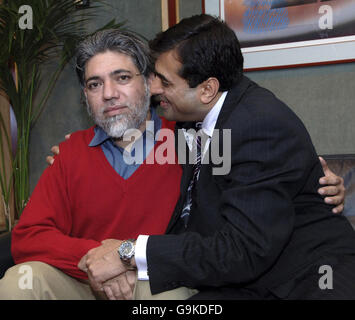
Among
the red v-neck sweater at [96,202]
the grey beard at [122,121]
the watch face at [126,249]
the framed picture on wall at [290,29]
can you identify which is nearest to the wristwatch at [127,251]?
the watch face at [126,249]

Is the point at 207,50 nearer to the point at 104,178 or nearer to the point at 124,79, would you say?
the point at 124,79

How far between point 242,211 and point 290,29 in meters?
1.52

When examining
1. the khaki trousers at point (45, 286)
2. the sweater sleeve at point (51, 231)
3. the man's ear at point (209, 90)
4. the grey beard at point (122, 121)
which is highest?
the man's ear at point (209, 90)

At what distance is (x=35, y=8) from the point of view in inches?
98.0

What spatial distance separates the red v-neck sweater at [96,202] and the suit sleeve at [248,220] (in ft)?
1.36

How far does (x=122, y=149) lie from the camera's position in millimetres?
1842

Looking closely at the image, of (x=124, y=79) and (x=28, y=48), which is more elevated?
(x=28, y=48)

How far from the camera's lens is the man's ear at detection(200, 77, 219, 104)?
1.46m

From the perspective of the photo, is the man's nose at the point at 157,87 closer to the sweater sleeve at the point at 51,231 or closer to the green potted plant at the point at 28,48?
the sweater sleeve at the point at 51,231

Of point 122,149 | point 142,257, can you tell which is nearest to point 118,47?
point 122,149

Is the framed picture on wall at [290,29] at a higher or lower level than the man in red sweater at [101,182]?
higher

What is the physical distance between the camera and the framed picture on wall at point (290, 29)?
225 centimetres

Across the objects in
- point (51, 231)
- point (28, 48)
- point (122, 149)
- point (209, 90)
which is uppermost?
point (28, 48)

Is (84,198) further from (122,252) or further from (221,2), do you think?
(221,2)
